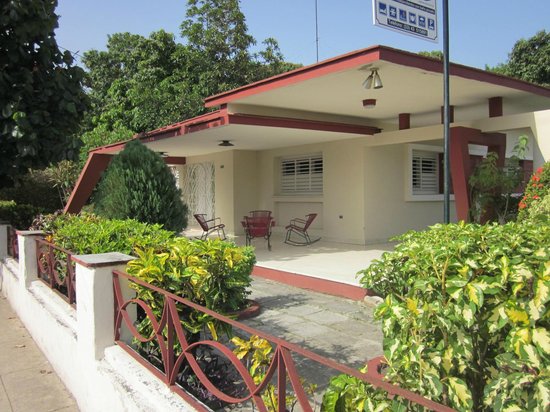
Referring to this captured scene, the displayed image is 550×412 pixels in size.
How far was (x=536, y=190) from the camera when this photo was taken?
6.21 m

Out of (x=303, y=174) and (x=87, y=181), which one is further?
(x=303, y=174)

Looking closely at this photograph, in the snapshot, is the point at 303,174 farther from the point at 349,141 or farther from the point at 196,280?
the point at 196,280

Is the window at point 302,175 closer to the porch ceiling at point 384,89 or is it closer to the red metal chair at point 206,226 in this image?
the porch ceiling at point 384,89

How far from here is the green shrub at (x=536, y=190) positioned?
6.12 meters

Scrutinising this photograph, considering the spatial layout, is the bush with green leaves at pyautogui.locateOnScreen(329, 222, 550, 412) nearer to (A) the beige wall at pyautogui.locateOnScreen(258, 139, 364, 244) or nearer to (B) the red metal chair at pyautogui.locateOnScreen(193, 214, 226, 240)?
(B) the red metal chair at pyautogui.locateOnScreen(193, 214, 226, 240)

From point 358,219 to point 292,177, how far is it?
278cm

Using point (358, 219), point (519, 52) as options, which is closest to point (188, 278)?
point (358, 219)

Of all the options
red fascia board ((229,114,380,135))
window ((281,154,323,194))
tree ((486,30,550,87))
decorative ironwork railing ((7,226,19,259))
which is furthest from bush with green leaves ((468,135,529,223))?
tree ((486,30,550,87))

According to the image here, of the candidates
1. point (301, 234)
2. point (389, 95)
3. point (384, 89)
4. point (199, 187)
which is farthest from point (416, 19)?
point (199, 187)

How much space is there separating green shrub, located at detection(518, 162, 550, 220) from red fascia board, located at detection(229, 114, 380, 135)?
388cm

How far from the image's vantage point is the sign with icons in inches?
209

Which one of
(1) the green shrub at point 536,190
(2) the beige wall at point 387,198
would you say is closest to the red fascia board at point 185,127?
(2) the beige wall at point 387,198

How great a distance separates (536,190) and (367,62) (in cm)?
297

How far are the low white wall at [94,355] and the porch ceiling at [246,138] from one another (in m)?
4.96
